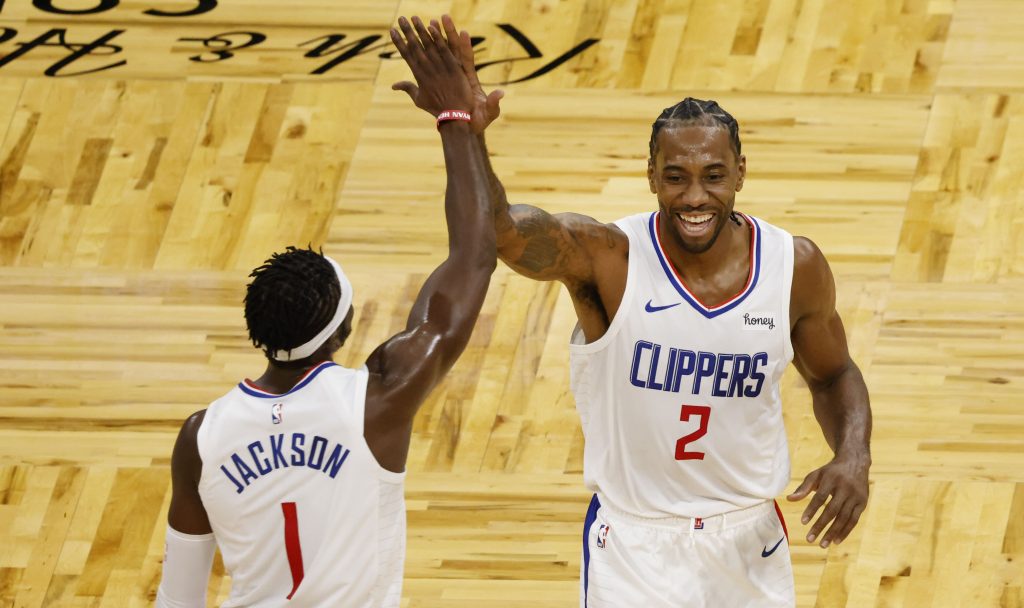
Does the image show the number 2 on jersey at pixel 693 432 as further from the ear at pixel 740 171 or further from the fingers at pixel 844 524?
the ear at pixel 740 171

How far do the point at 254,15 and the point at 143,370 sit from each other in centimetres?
258

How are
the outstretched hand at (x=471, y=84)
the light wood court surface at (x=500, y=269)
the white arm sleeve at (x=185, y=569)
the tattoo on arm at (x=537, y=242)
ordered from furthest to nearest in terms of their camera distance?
the light wood court surface at (x=500, y=269) < the tattoo on arm at (x=537, y=242) < the outstretched hand at (x=471, y=84) < the white arm sleeve at (x=185, y=569)

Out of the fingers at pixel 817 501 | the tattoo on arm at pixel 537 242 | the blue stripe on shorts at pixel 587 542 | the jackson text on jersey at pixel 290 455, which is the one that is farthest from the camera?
the blue stripe on shorts at pixel 587 542

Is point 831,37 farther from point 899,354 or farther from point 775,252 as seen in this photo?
point 775,252

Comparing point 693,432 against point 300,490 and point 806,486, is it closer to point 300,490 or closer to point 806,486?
point 806,486

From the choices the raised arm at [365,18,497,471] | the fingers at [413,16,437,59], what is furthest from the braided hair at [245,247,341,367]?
the fingers at [413,16,437,59]

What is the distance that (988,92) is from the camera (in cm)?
752

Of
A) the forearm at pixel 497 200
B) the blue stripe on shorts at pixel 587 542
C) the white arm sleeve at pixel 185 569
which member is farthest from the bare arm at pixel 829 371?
the white arm sleeve at pixel 185 569

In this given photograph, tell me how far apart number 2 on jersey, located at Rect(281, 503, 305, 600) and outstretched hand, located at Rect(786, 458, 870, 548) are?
129 centimetres

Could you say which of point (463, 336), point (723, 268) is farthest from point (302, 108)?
point (463, 336)

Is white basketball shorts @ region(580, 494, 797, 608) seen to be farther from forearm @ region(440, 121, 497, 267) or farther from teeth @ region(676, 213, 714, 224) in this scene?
forearm @ region(440, 121, 497, 267)

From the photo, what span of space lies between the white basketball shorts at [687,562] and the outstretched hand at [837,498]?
285 mm

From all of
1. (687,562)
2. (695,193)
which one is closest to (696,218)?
(695,193)

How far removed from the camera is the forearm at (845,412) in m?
4.28
